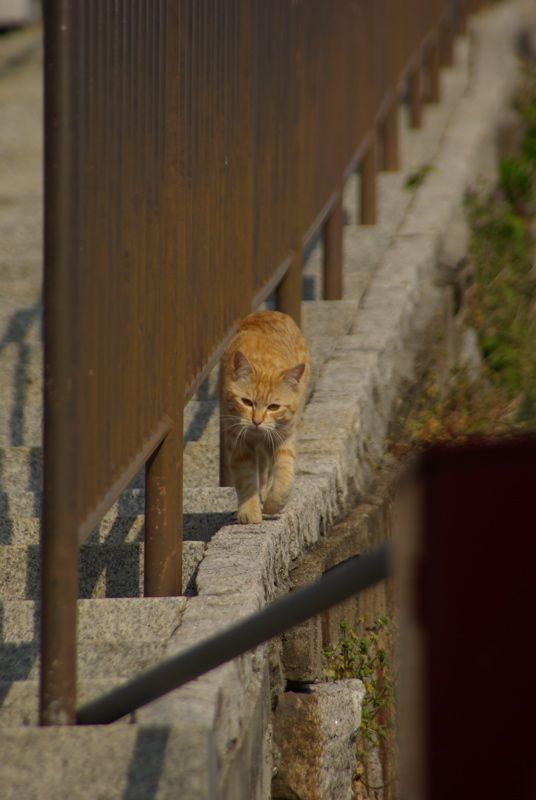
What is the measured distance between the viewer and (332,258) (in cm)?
622

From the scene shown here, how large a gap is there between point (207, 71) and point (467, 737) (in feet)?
10.1

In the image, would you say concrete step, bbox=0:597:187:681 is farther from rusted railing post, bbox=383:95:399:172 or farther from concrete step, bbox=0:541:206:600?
rusted railing post, bbox=383:95:399:172

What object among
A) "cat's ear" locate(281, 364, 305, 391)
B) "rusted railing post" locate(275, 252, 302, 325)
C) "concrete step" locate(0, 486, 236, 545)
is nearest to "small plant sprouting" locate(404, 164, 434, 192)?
"rusted railing post" locate(275, 252, 302, 325)

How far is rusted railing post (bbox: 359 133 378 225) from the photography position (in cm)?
745

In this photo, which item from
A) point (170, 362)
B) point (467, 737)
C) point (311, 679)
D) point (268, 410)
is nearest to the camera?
point (467, 737)

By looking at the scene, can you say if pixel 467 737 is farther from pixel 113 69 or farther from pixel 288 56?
pixel 288 56

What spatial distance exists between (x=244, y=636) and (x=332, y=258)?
468cm

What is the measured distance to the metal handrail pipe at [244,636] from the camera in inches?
60.4

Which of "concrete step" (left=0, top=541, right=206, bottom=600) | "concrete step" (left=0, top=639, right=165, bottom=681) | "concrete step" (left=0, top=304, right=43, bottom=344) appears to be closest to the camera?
"concrete step" (left=0, top=639, right=165, bottom=681)

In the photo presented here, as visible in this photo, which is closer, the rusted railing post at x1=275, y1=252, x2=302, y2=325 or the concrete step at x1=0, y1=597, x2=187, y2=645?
the concrete step at x1=0, y1=597, x2=187, y2=645

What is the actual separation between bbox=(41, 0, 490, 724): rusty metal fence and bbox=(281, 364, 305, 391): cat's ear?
31 cm

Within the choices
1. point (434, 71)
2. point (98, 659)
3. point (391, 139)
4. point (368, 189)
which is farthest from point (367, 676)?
point (434, 71)

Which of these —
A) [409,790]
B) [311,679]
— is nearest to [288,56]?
[311,679]

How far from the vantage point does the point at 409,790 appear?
0.89m
